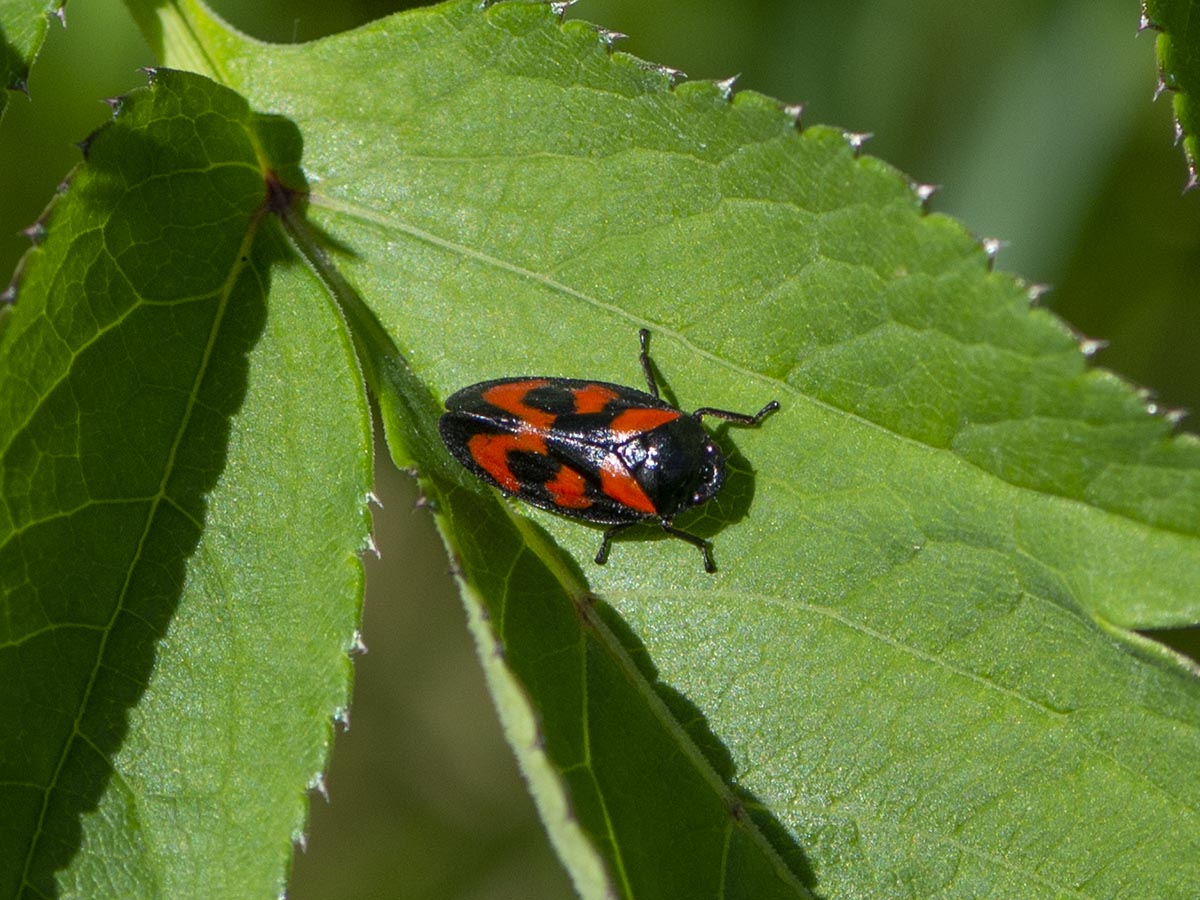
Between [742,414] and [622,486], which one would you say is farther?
[622,486]

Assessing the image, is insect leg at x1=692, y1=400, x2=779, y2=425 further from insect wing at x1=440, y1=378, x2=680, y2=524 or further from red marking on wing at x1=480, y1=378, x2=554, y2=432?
red marking on wing at x1=480, y1=378, x2=554, y2=432

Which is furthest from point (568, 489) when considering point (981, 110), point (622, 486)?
point (981, 110)

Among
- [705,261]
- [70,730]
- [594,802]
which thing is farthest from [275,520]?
[705,261]

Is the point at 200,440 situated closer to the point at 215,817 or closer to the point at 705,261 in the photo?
the point at 215,817

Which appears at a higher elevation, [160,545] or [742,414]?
[742,414]

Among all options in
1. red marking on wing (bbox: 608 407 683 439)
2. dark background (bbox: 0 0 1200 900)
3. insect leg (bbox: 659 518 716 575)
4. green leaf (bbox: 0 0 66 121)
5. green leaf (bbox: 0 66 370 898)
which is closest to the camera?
green leaf (bbox: 0 66 370 898)

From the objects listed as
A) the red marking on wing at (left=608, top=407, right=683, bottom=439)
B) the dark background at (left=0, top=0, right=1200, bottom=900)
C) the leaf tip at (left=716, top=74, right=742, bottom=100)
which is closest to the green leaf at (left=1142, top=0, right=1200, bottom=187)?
the leaf tip at (left=716, top=74, right=742, bottom=100)

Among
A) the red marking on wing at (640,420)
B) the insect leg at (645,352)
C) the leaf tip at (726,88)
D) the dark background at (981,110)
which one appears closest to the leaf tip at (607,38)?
the leaf tip at (726,88)

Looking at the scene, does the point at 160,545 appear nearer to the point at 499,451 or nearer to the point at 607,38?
the point at 499,451
